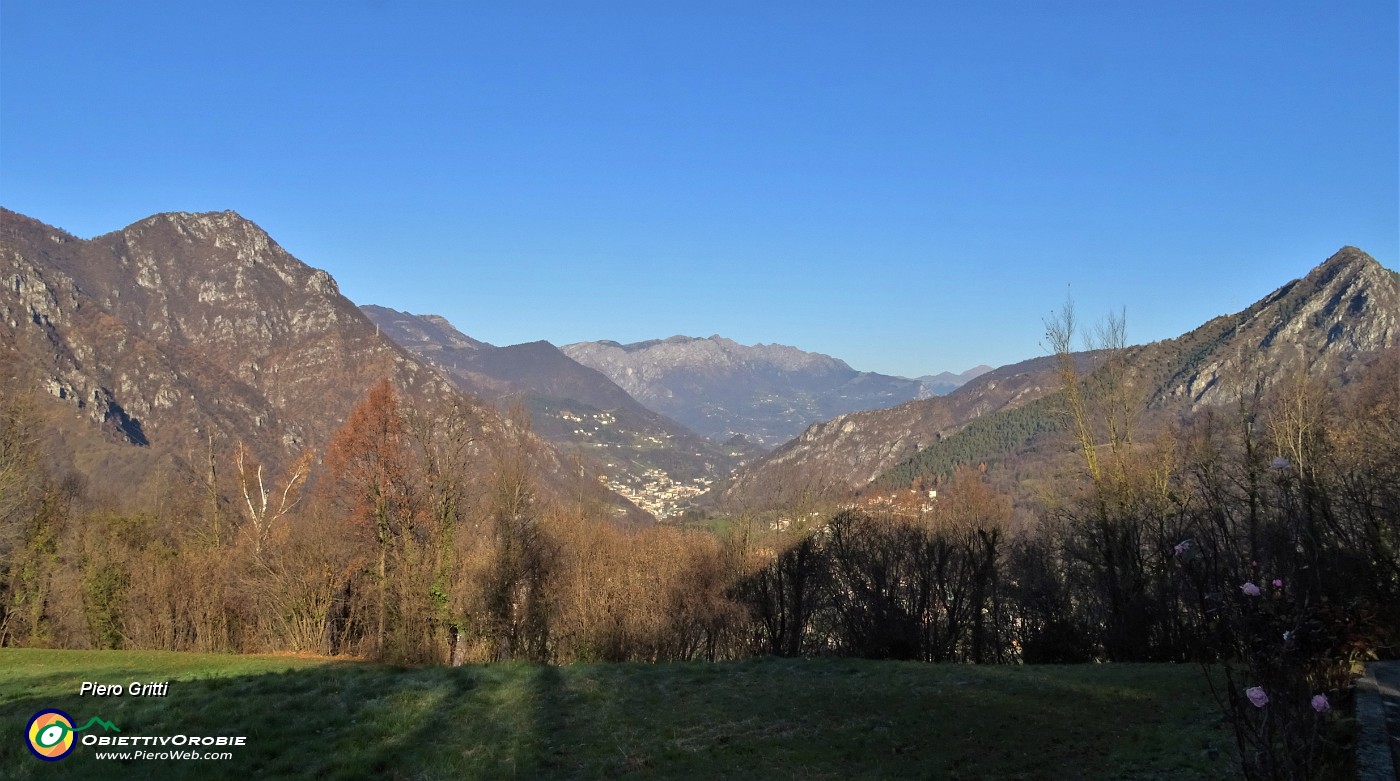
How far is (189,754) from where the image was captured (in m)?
12.2

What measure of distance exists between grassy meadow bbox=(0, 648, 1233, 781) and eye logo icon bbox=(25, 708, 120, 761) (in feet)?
0.61

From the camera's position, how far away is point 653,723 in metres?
15.6

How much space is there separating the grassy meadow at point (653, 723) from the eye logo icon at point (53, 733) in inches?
7.4

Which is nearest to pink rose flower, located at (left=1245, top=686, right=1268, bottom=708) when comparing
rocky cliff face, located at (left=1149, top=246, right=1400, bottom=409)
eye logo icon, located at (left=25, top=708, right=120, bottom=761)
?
eye logo icon, located at (left=25, top=708, right=120, bottom=761)

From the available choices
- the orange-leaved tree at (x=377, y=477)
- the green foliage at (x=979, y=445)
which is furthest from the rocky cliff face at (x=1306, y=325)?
the orange-leaved tree at (x=377, y=477)

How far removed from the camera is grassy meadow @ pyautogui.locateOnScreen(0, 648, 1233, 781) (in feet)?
38.2

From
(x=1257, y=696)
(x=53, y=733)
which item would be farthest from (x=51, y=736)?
(x=1257, y=696)

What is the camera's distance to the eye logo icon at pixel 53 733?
11.8 metres

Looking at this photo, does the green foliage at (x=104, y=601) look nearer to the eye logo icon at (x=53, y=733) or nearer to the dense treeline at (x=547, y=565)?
the dense treeline at (x=547, y=565)

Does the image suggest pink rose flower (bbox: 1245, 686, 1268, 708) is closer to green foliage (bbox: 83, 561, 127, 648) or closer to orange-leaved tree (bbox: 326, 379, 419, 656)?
orange-leaved tree (bbox: 326, 379, 419, 656)

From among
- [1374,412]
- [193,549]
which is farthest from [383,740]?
[1374,412]

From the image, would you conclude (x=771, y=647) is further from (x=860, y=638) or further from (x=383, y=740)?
(x=383, y=740)

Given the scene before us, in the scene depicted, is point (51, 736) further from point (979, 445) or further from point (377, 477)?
point (979, 445)

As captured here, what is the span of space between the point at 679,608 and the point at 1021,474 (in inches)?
3766
